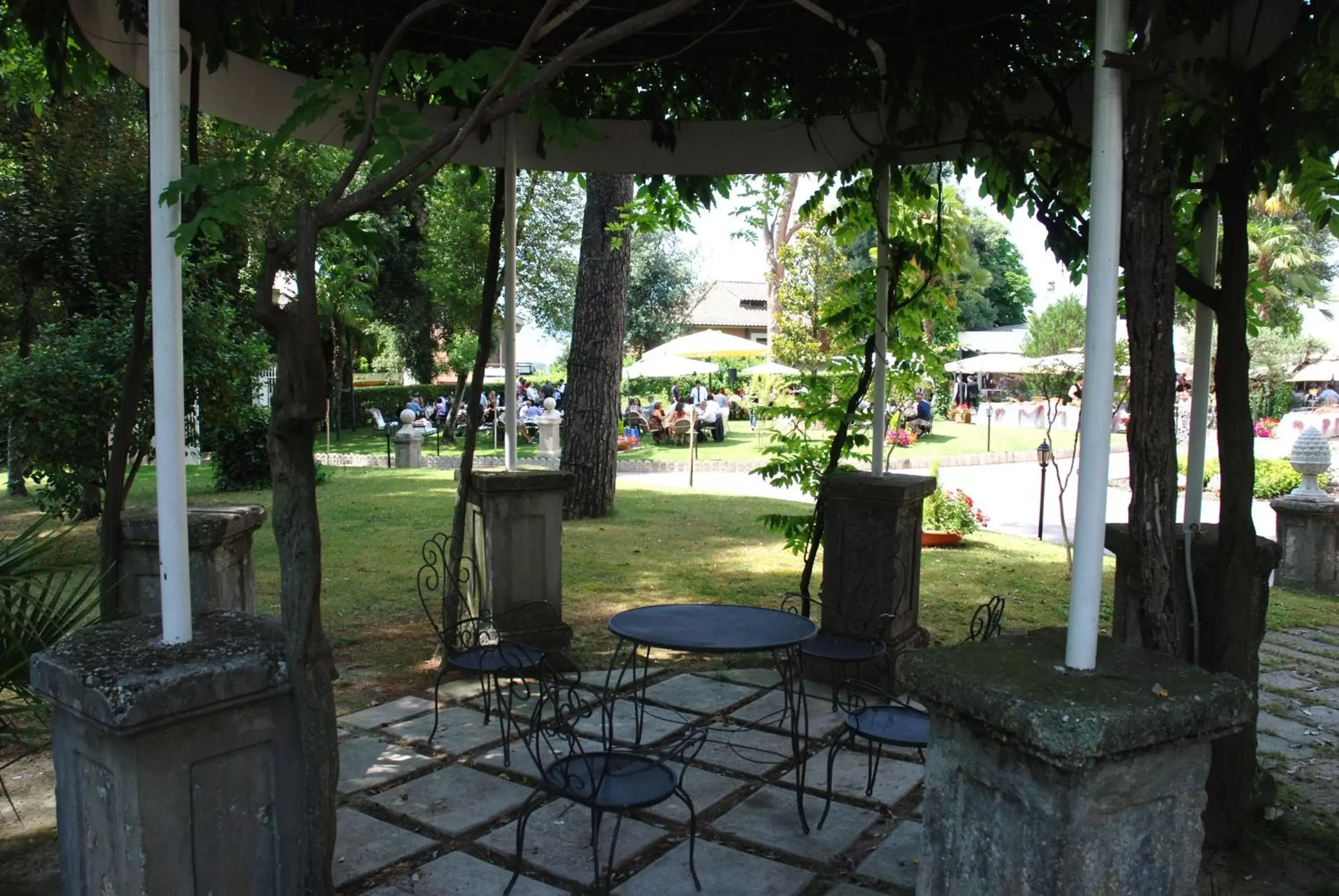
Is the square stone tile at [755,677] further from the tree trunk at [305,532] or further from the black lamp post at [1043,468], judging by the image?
the black lamp post at [1043,468]

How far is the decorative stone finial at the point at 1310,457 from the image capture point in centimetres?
928

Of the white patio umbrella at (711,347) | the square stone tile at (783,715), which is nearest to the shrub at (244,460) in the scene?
the square stone tile at (783,715)

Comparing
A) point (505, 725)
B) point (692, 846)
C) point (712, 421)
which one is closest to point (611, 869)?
point (692, 846)

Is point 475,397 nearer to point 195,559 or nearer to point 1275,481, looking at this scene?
point 195,559

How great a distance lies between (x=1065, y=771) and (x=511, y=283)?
13.7 feet

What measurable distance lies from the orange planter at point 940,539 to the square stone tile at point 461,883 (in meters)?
7.44

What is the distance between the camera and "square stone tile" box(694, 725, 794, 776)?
4.09m

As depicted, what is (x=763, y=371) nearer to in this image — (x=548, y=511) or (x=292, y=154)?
(x=292, y=154)

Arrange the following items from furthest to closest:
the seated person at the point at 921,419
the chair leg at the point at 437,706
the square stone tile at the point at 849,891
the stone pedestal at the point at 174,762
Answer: the seated person at the point at 921,419
the chair leg at the point at 437,706
the square stone tile at the point at 849,891
the stone pedestal at the point at 174,762

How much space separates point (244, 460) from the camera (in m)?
12.6

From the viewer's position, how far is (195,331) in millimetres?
8789

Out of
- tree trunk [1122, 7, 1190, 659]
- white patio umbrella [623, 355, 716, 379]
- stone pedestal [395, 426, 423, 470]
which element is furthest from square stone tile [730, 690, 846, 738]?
white patio umbrella [623, 355, 716, 379]

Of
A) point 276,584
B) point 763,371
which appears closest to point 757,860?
point 276,584

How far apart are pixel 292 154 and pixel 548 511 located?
9.72 meters
